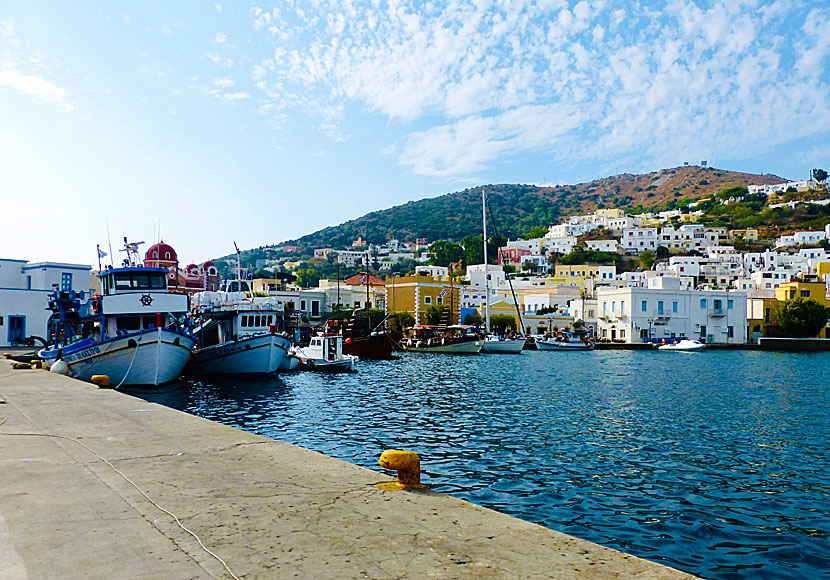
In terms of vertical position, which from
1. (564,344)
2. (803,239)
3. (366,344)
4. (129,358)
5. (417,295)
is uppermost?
(803,239)

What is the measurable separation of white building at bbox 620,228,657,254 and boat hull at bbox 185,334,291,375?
141m

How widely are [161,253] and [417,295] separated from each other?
33329 millimetres

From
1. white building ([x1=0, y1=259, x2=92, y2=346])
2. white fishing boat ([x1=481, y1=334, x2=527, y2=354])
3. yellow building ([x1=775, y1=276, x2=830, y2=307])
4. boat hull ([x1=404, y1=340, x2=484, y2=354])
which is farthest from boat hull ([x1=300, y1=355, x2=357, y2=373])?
yellow building ([x1=775, y1=276, x2=830, y2=307])

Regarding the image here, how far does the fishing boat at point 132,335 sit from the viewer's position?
86.4 feet

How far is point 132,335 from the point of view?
2622 cm

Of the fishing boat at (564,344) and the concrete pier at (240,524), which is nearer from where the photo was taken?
the concrete pier at (240,524)

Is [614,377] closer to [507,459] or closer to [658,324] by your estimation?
[507,459]

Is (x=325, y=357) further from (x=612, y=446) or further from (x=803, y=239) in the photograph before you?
(x=803, y=239)

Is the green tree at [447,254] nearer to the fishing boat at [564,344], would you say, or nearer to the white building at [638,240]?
the white building at [638,240]

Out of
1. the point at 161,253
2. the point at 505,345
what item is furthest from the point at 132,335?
the point at 161,253

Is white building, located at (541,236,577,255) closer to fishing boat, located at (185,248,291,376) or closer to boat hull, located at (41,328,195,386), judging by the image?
fishing boat, located at (185,248,291,376)

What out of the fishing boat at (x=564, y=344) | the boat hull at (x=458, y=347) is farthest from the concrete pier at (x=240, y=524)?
the fishing boat at (x=564, y=344)

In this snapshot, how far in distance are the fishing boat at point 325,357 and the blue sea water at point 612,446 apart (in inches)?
147

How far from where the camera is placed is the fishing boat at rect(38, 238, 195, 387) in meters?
26.3
